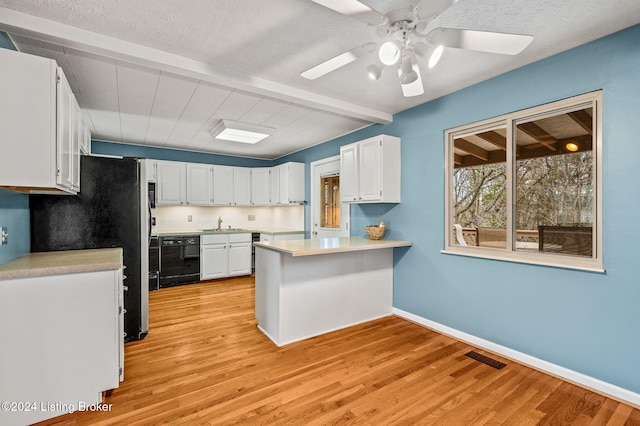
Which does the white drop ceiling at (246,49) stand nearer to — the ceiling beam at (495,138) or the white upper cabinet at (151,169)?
the ceiling beam at (495,138)

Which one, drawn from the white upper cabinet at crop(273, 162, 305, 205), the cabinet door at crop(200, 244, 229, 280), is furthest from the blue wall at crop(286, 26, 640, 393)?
the cabinet door at crop(200, 244, 229, 280)

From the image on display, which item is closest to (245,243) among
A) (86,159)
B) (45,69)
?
(86,159)

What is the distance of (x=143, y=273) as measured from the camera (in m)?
3.02

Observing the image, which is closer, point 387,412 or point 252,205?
point 387,412

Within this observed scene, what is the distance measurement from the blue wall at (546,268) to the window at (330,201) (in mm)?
1517

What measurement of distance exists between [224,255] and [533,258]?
4723 mm

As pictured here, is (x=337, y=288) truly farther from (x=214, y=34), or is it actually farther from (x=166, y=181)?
(x=166, y=181)

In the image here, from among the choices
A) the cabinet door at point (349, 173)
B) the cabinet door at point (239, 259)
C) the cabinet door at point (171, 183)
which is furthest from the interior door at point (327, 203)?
the cabinet door at point (171, 183)

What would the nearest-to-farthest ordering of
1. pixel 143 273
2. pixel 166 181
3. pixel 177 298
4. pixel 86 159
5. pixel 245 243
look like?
pixel 86 159
pixel 143 273
pixel 177 298
pixel 166 181
pixel 245 243

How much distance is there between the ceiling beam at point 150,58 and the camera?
1.91 m

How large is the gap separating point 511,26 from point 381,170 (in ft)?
5.89

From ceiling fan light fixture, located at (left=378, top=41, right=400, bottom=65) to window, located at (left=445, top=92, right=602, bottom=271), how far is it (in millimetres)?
1671

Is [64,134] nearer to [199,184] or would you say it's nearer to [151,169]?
[151,169]

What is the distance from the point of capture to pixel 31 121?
70.0 inches
